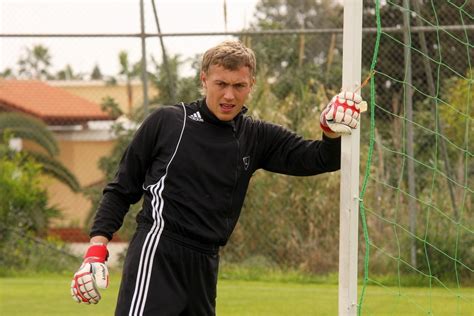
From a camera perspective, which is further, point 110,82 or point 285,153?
point 110,82

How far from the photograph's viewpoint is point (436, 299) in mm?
8789

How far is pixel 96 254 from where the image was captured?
426 centimetres

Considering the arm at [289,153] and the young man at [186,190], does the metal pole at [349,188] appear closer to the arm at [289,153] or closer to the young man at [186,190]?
the young man at [186,190]

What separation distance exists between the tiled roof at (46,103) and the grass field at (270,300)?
3.91 meters

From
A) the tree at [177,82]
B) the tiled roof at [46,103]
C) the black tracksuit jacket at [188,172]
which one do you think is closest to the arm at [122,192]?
the black tracksuit jacket at [188,172]

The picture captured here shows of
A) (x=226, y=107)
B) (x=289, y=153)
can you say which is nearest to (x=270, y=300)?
(x=289, y=153)

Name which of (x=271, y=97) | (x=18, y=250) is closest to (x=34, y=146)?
(x=18, y=250)

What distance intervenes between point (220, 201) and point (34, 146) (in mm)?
8896

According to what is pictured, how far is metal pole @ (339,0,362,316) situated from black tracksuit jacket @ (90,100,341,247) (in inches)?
6.5

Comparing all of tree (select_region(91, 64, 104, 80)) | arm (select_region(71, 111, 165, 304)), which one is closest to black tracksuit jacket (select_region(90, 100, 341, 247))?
arm (select_region(71, 111, 165, 304))

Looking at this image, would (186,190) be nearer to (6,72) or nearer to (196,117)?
(196,117)

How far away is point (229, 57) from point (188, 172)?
0.49 meters

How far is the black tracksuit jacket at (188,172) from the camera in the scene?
167 inches

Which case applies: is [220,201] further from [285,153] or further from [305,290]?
[305,290]
